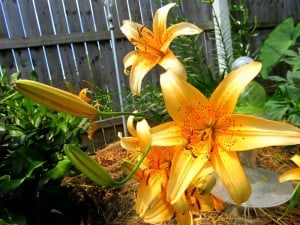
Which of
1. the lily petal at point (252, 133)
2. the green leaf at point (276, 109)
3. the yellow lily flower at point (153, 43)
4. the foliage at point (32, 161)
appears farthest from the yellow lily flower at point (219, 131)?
the foliage at point (32, 161)

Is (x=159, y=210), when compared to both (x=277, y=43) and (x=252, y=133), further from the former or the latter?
(x=277, y=43)

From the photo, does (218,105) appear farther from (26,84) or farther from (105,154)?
(105,154)

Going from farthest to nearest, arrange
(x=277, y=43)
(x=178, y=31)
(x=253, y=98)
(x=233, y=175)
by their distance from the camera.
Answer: (x=277, y=43), (x=253, y=98), (x=178, y=31), (x=233, y=175)

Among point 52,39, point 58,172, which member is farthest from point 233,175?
point 52,39

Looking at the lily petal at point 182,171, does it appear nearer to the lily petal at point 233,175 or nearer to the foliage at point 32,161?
the lily petal at point 233,175

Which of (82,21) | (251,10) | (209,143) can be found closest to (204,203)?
(209,143)

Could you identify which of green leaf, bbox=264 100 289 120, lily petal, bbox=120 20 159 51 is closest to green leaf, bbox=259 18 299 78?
green leaf, bbox=264 100 289 120

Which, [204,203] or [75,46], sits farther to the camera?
[75,46]
